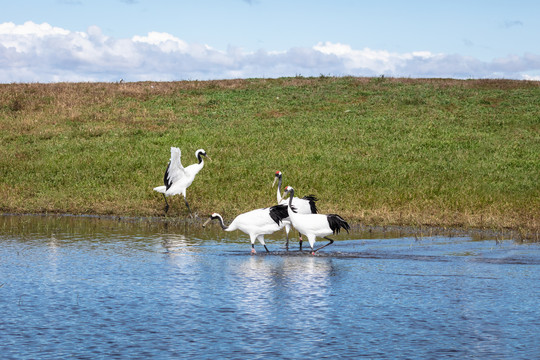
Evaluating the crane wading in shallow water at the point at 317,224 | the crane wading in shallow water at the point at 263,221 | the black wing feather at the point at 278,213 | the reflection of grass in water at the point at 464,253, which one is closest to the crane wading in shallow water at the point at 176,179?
the crane wading in shallow water at the point at 263,221

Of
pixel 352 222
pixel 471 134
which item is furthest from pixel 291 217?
pixel 471 134

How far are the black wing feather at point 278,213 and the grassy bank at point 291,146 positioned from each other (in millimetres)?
5765

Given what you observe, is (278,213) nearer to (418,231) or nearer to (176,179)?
(418,231)

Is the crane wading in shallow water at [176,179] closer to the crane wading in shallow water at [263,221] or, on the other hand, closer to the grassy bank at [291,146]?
the grassy bank at [291,146]

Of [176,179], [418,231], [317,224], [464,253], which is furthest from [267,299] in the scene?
[176,179]

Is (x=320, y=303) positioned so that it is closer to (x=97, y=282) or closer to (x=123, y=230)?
(x=97, y=282)

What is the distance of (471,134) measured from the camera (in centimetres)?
3919

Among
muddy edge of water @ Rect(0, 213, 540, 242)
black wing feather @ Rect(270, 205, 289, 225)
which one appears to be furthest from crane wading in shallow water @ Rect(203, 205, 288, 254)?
muddy edge of water @ Rect(0, 213, 540, 242)

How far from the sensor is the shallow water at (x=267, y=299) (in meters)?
9.37

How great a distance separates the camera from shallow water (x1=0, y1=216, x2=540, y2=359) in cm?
937

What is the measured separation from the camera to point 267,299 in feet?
39.2

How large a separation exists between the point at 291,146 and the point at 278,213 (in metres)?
19.7

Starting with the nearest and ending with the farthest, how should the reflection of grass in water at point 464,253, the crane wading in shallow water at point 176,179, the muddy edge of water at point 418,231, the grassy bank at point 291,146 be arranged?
the reflection of grass in water at point 464,253 → the muddy edge of water at point 418,231 → the crane wading in shallow water at point 176,179 → the grassy bank at point 291,146

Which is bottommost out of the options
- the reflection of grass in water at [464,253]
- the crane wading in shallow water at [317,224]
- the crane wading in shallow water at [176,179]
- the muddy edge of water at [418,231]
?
the reflection of grass in water at [464,253]
